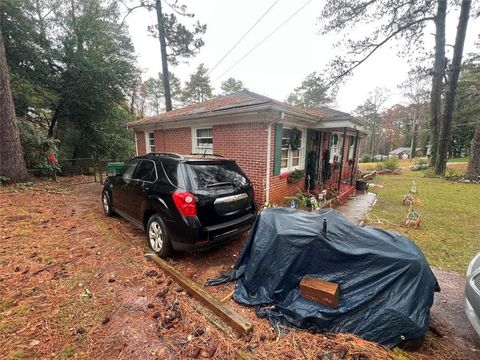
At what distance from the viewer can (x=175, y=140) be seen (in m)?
8.51

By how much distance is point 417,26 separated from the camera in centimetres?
1159

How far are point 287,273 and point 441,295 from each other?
2160 mm

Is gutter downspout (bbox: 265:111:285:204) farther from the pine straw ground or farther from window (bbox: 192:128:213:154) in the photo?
window (bbox: 192:128:213:154)

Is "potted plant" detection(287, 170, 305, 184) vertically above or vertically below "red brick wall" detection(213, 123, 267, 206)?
below

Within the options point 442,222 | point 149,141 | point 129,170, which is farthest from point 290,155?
point 149,141

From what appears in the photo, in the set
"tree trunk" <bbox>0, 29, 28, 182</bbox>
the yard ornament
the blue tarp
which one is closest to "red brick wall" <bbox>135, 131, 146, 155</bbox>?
"tree trunk" <bbox>0, 29, 28, 182</bbox>

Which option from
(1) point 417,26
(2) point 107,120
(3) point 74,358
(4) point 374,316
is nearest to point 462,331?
(4) point 374,316

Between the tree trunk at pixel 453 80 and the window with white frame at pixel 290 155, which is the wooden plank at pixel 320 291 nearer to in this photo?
the window with white frame at pixel 290 155

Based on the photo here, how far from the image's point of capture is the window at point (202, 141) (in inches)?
287


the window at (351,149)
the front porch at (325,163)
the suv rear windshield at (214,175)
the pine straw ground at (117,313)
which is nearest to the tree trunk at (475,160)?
the window at (351,149)

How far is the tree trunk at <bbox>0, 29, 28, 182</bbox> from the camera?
7055mm

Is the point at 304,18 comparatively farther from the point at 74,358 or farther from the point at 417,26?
the point at 74,358

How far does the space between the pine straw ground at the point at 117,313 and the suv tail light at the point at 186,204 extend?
2.86ft

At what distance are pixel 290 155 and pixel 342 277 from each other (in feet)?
16.7
